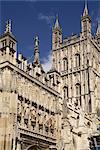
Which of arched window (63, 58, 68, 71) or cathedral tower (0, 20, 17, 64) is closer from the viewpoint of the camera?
cathedral tower (0, 20, 17, 64)

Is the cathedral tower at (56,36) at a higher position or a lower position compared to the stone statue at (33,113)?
higher

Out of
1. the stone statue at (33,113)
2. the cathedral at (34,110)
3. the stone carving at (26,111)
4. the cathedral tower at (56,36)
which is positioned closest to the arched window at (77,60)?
the cathedral tower at (56,36)

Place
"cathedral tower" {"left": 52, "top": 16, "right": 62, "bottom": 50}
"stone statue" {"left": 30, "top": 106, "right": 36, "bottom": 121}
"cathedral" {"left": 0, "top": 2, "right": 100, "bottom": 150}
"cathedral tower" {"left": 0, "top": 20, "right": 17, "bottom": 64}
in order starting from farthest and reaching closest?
"cathedral tower" {"left": 52, "top": 16, "right": 62, "bottom": 50}
"stone statue" {"left": 30, "top": 106, "right": 36, "bottom": 121}
"cathedral tower" {"left": 0, "top": 20, "right": 17, "bottom": 64}
"cathedral" {"left": 0, "top": 2, "right": 100, "bottom": 150}

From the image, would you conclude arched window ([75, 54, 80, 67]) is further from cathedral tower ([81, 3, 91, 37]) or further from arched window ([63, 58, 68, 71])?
cathedral tower ([81, 3, 91, 37])

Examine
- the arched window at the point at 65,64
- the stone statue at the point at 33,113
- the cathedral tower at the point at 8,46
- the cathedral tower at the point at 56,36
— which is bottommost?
the stone statue at the point at 33,113

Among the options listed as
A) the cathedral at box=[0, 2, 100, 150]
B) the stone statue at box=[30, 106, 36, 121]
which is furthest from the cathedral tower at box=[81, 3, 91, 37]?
the stone statue at box=[30, 106, 36, 121]

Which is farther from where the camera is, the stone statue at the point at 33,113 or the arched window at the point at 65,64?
the arched window at the point at 65,64

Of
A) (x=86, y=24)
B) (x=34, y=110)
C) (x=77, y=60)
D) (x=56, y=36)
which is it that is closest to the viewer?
(x=34, y=110)

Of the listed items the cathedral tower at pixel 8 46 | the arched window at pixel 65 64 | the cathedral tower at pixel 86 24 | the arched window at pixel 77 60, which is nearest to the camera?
the cathedral tower at pixel 8 46

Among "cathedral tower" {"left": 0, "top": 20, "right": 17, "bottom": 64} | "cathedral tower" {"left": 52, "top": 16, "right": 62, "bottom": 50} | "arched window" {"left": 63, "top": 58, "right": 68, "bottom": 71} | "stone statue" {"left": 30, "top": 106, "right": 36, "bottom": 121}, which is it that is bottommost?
"stone statue" {"left": 30, "top": 106, "right": 36, "bottom": 121}

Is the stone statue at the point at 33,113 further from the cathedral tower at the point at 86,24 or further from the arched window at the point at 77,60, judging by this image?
the cathedral tower at the point at 86,24

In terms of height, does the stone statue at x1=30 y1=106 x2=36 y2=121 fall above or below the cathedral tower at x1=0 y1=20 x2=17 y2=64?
below

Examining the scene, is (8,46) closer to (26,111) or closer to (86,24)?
(26,111)

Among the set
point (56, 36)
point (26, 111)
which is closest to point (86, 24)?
point (56, 36)
